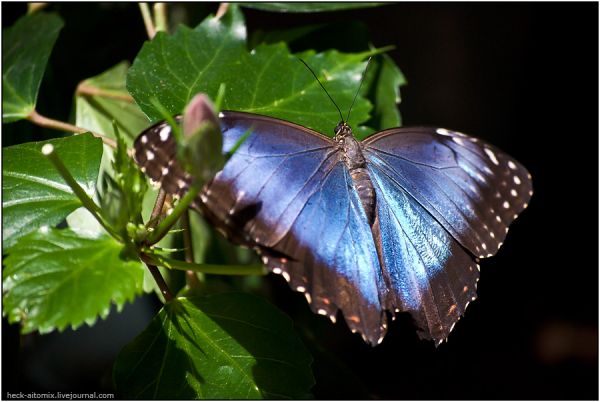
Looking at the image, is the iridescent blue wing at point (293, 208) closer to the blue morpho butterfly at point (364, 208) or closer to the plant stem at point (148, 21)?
the blue morpho butterfly at point (364, 208)

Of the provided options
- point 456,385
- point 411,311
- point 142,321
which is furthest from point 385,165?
point 456,385

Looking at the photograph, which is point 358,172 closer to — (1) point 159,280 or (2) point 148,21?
(1) point 159,280

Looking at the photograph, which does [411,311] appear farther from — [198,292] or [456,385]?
[456,385]

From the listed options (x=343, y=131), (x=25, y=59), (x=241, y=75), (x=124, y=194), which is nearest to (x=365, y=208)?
(x=343, y=131)

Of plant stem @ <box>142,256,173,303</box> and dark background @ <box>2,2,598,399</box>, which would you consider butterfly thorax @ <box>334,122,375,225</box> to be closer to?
plant stem @ <box>142,256,173,303</box>

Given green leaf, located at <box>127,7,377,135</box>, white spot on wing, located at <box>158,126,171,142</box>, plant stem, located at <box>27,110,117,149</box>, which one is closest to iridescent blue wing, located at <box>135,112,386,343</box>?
white spot on wing, located at <box>158,126,171,142</box>

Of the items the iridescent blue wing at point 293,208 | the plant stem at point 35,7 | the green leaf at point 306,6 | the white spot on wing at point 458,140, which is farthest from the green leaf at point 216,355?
the plant stem at point 35,7
